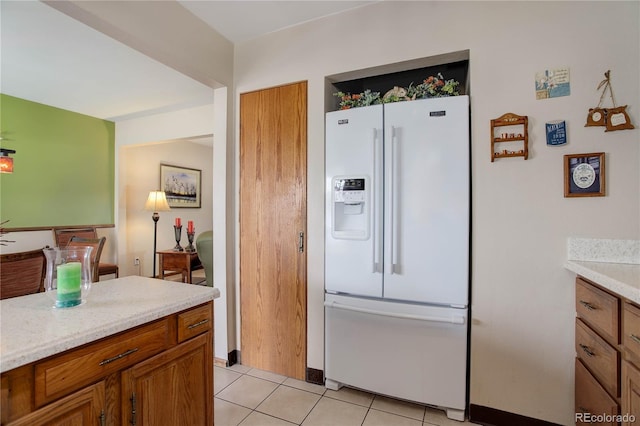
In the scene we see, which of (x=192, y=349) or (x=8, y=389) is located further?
(x=192, y=349)

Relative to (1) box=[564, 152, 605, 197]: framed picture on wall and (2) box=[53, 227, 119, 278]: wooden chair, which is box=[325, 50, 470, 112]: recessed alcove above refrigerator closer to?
(1) box=[564, 152, 605, 197]: framed picture on wall

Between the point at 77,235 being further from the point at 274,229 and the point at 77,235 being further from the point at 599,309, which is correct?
the point at 599,309

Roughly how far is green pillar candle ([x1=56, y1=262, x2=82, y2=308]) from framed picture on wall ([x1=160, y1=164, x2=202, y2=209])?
4.28 meters

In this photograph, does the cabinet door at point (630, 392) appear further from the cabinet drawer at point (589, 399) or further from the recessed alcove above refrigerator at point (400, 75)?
the recessed alcove above refrigerator at point (400, 75)

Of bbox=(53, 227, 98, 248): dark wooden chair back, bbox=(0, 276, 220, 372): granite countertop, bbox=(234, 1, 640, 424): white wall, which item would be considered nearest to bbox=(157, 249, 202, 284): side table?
bbox=(53, 227, 98, 248): dark wooden chair back


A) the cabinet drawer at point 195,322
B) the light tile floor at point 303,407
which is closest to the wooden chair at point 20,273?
the cabinet drawer at point 195,322

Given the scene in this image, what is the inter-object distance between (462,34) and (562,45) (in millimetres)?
520

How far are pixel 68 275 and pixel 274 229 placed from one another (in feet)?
4.35

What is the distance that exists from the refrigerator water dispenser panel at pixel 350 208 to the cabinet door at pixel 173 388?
1.03 metres

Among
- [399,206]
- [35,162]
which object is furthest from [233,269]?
[35,162]

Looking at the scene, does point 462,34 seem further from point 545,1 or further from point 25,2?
point 25,2

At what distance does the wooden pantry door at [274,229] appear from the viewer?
2195 millimetres

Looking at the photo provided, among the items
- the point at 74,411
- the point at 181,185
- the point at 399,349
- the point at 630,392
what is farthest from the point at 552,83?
the point at 181,185

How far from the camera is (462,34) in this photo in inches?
69.8
